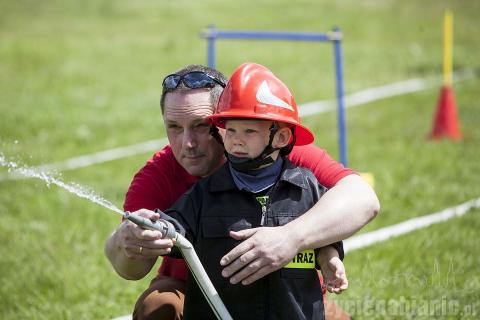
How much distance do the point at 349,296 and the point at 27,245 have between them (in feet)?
10.1

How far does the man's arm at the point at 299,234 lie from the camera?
2916 mm

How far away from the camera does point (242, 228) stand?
308 centimetres

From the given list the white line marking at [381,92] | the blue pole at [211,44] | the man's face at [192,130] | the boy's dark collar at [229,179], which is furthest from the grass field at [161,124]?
the blue pole at [211,44]

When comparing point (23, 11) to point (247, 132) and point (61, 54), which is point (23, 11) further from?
point (247, 132)

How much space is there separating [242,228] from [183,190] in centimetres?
67

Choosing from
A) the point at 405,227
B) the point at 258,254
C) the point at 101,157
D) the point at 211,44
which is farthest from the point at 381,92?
the point at 258,254

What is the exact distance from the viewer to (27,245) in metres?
6.51

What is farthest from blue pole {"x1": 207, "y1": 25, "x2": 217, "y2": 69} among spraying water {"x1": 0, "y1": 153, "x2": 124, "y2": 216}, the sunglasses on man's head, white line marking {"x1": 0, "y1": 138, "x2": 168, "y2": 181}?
spraying water {"x1": 0, "y1": 153, "x2": 124, "y2": 216}

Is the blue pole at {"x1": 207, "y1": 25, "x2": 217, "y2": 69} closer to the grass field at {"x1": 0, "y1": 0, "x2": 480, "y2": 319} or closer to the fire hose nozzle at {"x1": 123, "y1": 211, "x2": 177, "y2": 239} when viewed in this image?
the grass field at {"x1": 0, "y1": 0, "x2": 480, "y2": 319}

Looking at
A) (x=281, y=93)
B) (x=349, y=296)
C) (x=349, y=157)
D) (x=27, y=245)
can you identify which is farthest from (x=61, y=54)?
(x=281, y=93)

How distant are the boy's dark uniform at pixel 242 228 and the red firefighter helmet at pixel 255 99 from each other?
0.25 metres

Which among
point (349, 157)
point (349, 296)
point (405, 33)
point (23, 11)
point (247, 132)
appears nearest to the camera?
point (247, 132)

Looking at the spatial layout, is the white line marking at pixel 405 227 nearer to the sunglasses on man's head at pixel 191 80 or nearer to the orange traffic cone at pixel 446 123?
the orange traffic cone at pixel 446 123

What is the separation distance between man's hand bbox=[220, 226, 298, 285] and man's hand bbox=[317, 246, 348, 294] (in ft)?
0.72
